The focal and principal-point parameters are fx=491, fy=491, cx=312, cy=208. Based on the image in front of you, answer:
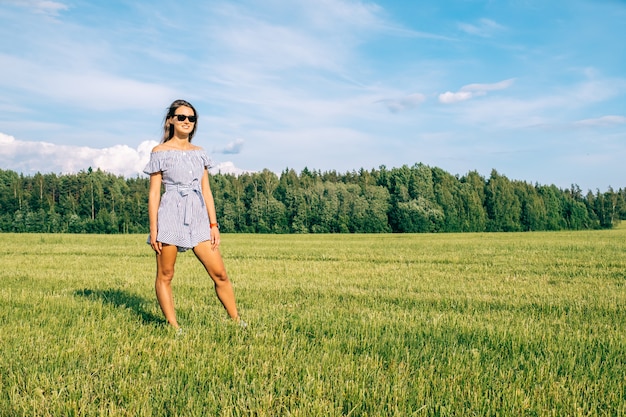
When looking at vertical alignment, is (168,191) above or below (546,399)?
above

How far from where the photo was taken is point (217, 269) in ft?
19.3

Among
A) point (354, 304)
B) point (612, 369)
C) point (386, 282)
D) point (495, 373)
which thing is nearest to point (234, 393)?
point (495, 373)

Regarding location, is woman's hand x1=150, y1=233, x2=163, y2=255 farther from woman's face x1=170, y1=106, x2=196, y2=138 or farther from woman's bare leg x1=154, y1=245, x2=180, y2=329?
woman's face x1=170, y1=106, x2=196, y2=138

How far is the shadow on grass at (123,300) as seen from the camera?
6.68 metres

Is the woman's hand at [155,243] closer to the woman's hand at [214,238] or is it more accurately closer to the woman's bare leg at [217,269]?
the woman's bare leg at [217,269]

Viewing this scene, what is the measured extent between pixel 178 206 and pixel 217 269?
880mm

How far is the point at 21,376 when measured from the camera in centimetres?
408

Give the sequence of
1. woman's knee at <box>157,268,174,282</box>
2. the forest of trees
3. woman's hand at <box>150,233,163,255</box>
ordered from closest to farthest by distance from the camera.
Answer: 1. woman's hand at <box>150,233,163,255</box>
2. woman's knee at <box>157,268,174,282</box>
3. the forest of trees

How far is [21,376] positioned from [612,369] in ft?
17.1

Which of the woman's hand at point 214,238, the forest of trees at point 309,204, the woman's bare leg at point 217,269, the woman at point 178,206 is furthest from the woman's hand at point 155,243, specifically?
the forest of trees at point 309,204

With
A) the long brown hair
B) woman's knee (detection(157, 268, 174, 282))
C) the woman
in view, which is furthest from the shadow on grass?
the long brown hair

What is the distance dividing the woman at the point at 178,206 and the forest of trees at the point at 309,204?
317 feet

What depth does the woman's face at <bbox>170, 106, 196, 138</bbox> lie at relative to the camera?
5.79 metres

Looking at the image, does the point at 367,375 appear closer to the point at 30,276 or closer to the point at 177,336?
the point at 177,336
